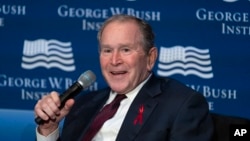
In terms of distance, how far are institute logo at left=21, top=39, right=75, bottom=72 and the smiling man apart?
999 mm

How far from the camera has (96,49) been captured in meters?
3.56

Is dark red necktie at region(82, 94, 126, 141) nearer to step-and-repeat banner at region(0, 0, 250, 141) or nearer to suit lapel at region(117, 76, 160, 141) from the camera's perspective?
suit lapel at region(117, 76, 160, 141)

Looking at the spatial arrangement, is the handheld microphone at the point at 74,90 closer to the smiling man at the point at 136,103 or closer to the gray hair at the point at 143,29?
the smiling man at the point at 136,103

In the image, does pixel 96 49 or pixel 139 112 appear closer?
pixel 139 112

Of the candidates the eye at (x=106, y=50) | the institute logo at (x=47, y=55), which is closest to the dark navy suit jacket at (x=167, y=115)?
the eye at (x=106, y=50)

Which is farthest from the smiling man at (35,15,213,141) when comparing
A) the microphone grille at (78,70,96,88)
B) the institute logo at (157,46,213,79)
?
the institute logo at (157,46,213,79)

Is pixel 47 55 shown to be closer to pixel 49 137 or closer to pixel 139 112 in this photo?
pixel 49 137

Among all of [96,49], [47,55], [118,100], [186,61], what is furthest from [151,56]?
[47,55]

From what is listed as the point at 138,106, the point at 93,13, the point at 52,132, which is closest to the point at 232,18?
the point at 93,13

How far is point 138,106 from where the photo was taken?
2.47m

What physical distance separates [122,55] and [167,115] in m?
0.33

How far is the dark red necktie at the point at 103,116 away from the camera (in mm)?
2553

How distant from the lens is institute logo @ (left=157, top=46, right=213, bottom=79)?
338 cm

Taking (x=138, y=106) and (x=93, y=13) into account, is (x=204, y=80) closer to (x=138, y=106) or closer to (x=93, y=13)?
(x=93, y=13)
